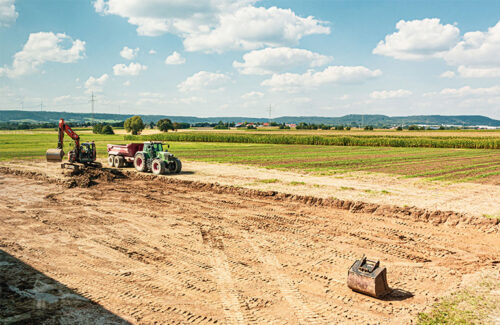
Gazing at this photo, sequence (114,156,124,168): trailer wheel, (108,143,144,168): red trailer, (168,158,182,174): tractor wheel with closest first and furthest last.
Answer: (168,158,182,174): tractor wheel, (108,143,144,168): red trailer, (114,156,124,168): trailer wheel

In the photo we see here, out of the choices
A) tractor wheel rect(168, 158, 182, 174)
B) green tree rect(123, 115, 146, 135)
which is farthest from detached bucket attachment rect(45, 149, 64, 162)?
green tree rect(123, 115, 146, 135)

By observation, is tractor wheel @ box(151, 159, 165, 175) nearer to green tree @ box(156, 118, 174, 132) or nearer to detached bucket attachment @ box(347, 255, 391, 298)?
detached bucket attachment @ box(347, 255, 391, 298)

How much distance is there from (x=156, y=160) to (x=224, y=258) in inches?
659

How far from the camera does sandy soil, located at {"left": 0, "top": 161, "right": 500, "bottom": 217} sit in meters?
16.4

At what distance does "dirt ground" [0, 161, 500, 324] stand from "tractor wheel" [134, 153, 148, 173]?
Answer: 899cm

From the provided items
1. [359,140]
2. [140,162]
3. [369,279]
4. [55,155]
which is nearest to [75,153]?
[55,155]

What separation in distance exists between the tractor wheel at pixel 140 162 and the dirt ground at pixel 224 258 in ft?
29.5

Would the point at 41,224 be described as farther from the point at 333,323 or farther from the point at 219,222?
the point at 333,323

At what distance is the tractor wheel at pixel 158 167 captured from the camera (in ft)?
82.0

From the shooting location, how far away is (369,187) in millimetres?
20422

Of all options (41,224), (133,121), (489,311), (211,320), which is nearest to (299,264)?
(211,320)

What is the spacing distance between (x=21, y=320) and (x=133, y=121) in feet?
329

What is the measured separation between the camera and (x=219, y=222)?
13.5m

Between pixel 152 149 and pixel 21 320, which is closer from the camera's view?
pixel 21 320
